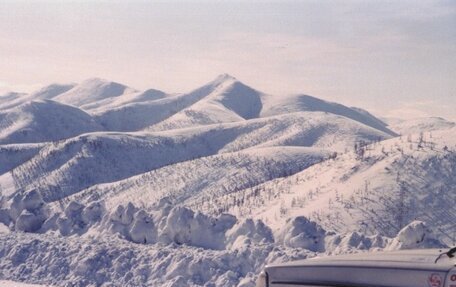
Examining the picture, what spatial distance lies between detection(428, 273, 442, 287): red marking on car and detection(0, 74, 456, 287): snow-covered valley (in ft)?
23.1

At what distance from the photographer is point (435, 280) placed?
3930mm

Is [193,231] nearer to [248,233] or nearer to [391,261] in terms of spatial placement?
[248,233]

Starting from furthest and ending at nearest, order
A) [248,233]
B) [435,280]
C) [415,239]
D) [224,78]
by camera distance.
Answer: [224,78] → [248,233] → [415,239] → [435,280]

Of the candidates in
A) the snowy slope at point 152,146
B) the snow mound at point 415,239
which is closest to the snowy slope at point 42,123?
the snowy slope at point 152,146

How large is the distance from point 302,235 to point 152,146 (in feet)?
211

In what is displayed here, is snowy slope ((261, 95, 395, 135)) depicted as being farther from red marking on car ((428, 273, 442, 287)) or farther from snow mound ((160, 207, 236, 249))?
red marking on car ((428, 273, 442, 287))

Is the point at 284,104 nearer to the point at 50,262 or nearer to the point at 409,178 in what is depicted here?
the point at 409,178

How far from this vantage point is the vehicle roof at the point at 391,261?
410cm

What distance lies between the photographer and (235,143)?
3615 inches

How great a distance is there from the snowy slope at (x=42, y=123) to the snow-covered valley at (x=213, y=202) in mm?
954

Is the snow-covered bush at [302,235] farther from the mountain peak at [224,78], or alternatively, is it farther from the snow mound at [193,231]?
the mountain peak at [224,78]

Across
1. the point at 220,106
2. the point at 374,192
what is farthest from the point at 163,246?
the point at 220,106

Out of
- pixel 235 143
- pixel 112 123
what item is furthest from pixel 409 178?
pixel 112 123

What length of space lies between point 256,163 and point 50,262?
4455cm
